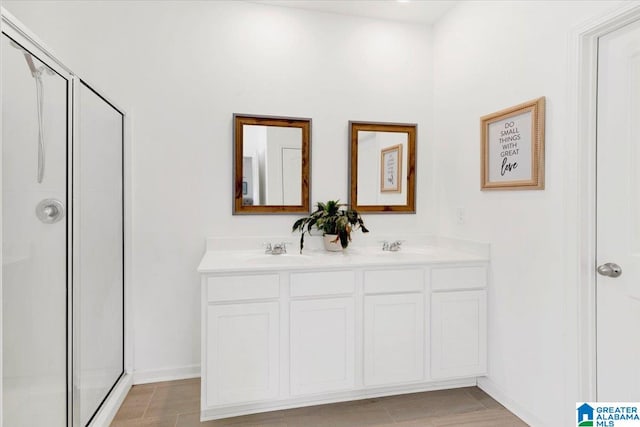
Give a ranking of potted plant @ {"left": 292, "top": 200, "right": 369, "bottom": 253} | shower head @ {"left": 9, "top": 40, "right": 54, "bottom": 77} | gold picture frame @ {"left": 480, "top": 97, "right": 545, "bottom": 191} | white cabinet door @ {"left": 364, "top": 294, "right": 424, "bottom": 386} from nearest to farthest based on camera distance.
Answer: shower head @ {"left": 9, "top": 40, "right": 54, "bottom": 77} < gold picture frame @ {"left": 480, "top": 97, "right": 545, "bottom": 191} < white cabinet door @ {"left": 364, "top": 294, "right": 424, "bottom": 386} < potted plant @ {"left": 292, "top": 200, "right": 369, "bottom": 253}

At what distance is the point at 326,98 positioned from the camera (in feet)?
8.70

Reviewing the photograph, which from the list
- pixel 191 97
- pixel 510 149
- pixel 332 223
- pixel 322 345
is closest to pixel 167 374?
pixel 322 345

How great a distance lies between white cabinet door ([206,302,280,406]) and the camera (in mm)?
1895

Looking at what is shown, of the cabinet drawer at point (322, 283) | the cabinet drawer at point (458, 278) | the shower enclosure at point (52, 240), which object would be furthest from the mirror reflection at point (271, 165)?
the cabinet drawer at point (458, 278)

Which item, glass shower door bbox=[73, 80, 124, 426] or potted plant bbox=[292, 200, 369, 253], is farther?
potted plant bbox=[292, 200, 369, 253]

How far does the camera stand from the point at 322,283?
80.1 inches

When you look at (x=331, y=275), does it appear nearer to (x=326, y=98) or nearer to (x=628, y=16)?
(x=326, y=98)

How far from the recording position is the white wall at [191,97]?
235 centimetres

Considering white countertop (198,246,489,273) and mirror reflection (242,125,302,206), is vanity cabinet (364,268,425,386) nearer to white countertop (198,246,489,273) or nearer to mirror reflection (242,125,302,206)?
white countertop (198,246,489,273)

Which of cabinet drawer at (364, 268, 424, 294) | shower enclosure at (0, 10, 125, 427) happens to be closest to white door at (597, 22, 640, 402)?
cabinet drawer at (364, 268, 424, 294)

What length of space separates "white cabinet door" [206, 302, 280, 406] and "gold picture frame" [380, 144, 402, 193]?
1.26 m

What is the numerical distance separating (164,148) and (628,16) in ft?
8.08

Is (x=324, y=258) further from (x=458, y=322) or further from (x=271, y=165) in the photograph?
(x=458, y=322)

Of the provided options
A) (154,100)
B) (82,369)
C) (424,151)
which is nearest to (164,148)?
(154,100)
